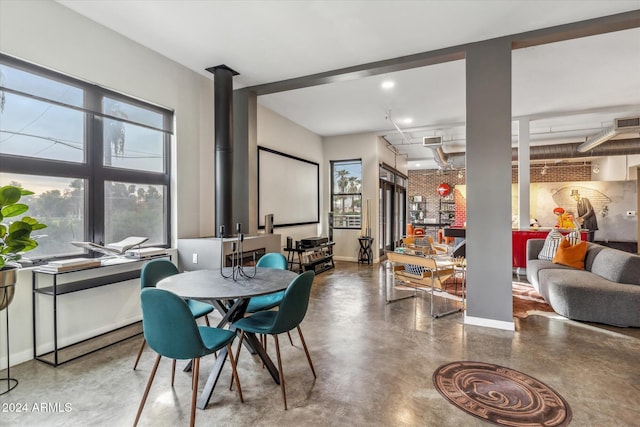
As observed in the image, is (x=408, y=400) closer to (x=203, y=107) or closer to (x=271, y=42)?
(x=271, y=42)

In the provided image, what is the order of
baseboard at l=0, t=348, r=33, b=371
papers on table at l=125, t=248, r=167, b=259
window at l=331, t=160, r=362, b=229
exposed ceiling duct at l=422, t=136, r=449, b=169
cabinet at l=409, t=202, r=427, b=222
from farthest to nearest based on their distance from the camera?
cabinet at l=409, t=202, r=427, b=222, window at l=331, t=160, r=362, b=229, exposed ceiling duct at l=422, t=136, r=449, b=169, papers on table at l=125, t=248, r=167, b=259, baseboard at l=0, t=348, r=33, b=371

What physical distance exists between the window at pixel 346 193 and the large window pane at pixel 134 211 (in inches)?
195

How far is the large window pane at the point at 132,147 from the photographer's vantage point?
140 inches

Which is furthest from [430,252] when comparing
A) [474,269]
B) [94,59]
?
[94,59]

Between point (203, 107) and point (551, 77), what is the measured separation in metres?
5.24

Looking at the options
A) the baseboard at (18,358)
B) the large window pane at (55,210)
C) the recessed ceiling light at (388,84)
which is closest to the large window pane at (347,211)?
the recessed ceiling light at (388,84)

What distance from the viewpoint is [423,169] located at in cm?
1447

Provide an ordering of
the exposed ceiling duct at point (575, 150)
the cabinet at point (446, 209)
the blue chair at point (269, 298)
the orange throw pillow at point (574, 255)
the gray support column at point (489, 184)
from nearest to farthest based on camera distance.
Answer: the blue chair at point (269, 298), the gray support column at point (489, 184), the orange throw pillow at point (574, 255), the exposed ceiling duct at point (575, 150), the cabinet at point (446, 209)

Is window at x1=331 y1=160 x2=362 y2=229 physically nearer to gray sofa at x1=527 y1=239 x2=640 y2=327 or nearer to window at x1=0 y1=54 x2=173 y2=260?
gray sofa at x1=527 y1=239 x2=640 y2=327

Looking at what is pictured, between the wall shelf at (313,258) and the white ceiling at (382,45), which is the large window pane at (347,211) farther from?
the white ceiling at (382,45)

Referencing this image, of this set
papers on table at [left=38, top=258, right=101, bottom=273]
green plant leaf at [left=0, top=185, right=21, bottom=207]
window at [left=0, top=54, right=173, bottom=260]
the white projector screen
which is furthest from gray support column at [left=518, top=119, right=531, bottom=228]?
green plant leaf at [left=0, top=185, right=21, bottom=207]

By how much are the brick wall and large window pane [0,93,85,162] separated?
1103 centimetres

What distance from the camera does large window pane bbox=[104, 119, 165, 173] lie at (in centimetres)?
356

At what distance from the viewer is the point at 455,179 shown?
13.9 m
